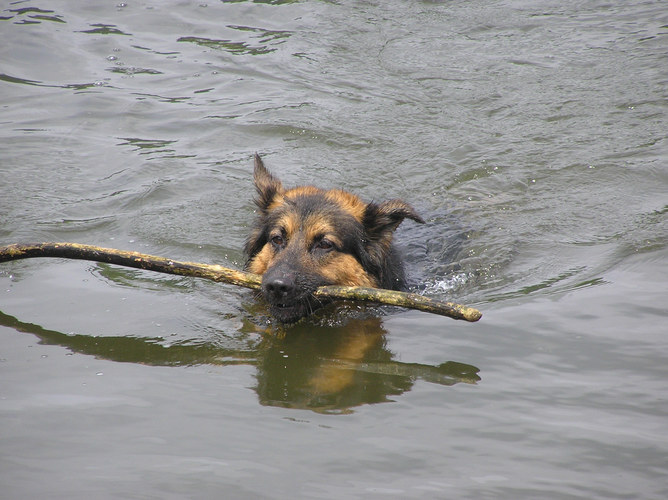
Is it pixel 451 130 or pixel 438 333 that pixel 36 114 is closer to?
pixel 451 130

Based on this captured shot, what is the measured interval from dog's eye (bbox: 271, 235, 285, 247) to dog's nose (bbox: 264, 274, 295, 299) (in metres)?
0.82

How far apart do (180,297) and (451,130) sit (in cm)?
578

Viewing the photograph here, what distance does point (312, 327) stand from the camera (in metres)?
6.23

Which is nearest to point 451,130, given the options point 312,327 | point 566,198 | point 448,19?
point 566,198

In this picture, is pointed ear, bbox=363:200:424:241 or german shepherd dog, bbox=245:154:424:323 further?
pointed ear, bbox=363:200:424:241

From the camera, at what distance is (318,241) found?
6516mm

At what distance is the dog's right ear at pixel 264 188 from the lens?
7.19m

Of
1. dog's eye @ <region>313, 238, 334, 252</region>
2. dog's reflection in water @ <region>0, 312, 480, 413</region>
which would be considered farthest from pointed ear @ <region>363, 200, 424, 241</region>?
dog's reflection in water @ <region>0, 312, 480, 413</region>

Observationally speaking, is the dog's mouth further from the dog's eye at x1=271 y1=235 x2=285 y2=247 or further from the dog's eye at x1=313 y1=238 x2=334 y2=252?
the dog's eye at x1=271 y1=235 x2=285 y2=247

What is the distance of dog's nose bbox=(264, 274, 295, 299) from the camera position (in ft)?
18.6

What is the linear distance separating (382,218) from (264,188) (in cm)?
123

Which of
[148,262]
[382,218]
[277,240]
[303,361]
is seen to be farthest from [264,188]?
[303,361]

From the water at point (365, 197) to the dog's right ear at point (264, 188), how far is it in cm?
96

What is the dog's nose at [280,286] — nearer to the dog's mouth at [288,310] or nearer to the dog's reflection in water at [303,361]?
the dog's mouth at [288,310]
